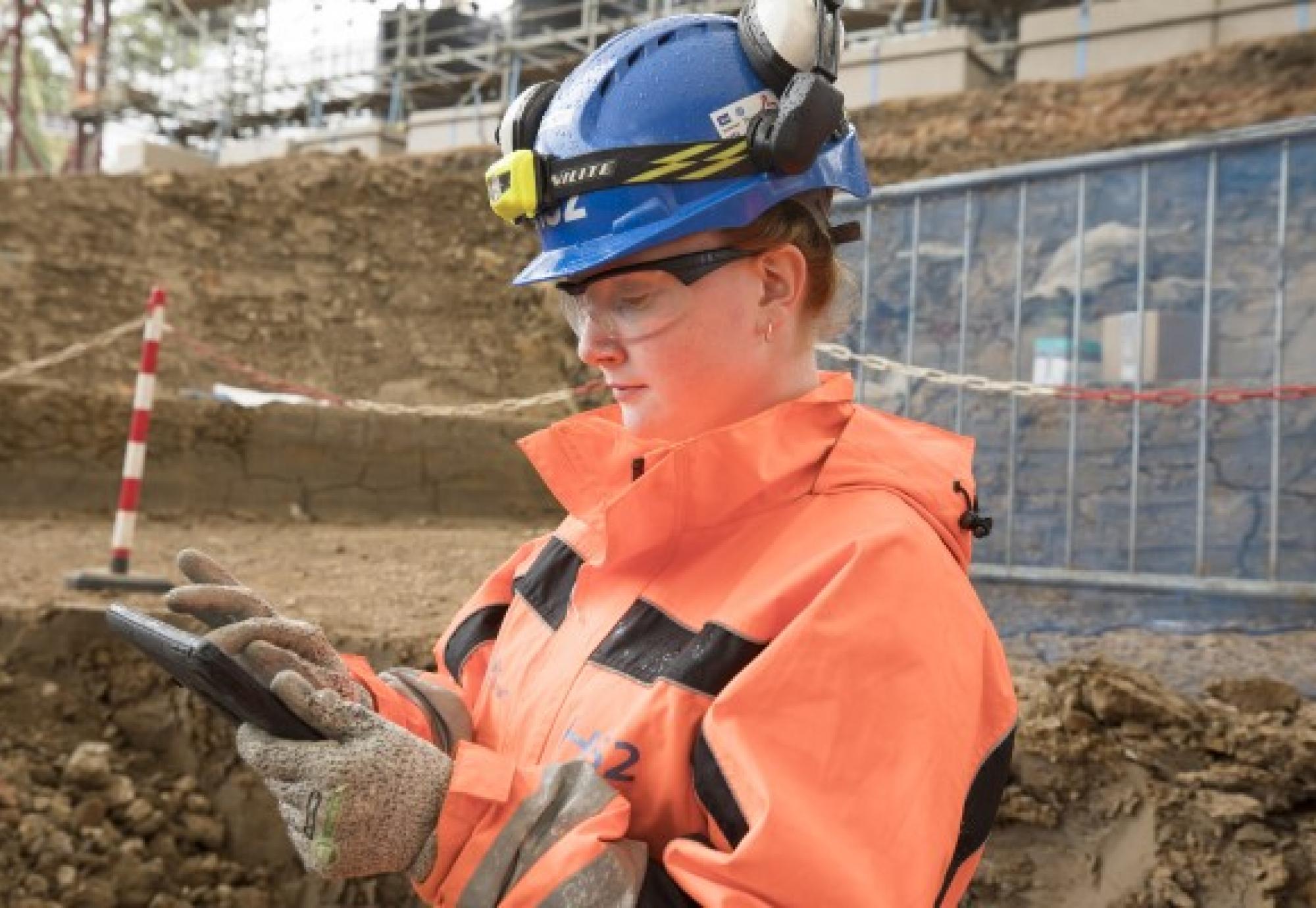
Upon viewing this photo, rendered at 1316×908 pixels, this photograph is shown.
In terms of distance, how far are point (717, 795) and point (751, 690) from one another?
104 millimetres

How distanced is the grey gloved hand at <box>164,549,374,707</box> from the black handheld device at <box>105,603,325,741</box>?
2 centimetres

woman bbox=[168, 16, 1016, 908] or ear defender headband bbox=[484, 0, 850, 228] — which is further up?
ear defender headband bbox=[484, 0, 850, 228]

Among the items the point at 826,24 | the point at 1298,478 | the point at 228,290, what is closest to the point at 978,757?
the point at 826,24

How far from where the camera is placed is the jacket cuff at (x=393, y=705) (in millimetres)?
1490

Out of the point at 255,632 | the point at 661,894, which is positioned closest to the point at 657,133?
the point at 255,632

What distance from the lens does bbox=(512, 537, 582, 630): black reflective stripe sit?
1.47m

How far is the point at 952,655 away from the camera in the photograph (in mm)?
1130

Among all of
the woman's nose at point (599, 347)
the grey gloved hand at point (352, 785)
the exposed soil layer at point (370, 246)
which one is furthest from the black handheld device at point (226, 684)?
the exposed soil layer at point (370, 246)

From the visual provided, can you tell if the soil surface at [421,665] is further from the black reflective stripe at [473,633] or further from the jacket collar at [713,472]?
the jacket collar at [713,472]

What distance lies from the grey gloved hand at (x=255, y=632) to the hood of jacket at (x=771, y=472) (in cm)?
32

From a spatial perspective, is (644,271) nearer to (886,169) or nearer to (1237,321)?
(1237,321)

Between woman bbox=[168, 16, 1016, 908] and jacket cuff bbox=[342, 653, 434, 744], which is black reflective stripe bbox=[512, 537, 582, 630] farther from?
jacket cuff bbox=[342, 653, 434, 744]

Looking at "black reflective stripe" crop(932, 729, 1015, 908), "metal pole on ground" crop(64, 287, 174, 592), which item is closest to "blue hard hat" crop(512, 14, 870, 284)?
"black reflective stripe" crop(932, 729, 1015, 908)

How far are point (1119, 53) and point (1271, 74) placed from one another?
1.70 meters
